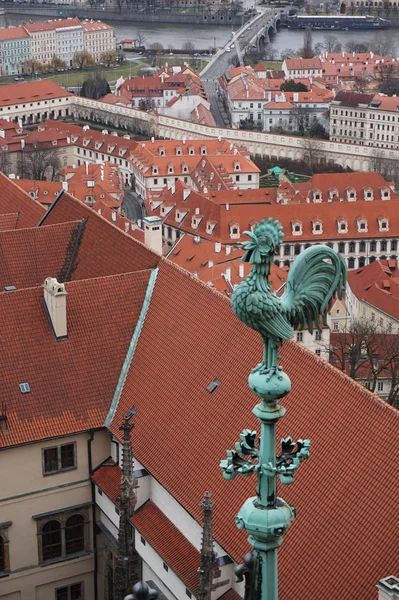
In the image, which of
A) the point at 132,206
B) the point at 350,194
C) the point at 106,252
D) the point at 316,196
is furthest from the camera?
the point at 132,206

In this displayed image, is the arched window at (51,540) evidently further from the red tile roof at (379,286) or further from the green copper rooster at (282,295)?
the red tile roof at (379,286)

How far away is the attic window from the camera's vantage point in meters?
27.8

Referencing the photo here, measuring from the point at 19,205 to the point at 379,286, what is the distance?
3225 cm

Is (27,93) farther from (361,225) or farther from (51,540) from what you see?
(51,540)

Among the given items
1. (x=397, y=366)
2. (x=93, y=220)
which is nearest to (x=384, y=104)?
(x=397, y=366)

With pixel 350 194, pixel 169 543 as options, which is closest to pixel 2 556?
pixel 169 543

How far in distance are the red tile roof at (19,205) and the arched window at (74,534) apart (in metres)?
14.0

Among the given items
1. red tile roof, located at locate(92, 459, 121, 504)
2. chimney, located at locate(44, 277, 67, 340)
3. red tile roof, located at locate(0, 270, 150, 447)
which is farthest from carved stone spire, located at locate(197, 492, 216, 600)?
chimney, located at locate(44, 277, 67, 340)

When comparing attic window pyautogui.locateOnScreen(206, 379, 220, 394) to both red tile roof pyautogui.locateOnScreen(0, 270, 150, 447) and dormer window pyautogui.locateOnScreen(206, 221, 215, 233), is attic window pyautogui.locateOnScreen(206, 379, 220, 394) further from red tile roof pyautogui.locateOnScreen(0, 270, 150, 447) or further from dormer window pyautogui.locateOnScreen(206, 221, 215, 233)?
dormer window pyautogui.locateOnScreen(206, 221, 215, 233)

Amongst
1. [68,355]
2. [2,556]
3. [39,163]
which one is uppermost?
[68,355]

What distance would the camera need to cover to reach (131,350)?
3189 centimetres

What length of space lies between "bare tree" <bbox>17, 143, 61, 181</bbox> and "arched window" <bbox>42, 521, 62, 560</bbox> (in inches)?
3178

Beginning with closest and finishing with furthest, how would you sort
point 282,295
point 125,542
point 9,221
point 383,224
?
point 282,295 < point 125,542 < point 9,221 < point 383,224

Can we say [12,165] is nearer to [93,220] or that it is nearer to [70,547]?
[93,220]
